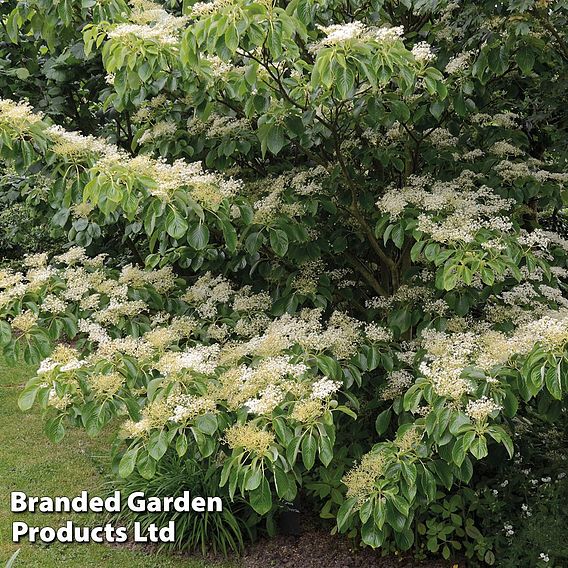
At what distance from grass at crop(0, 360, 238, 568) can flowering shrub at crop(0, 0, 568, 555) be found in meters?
0.78

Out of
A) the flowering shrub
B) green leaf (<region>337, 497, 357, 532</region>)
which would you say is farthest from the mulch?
green leaf (<region>337, 497, 357, 532</region>)

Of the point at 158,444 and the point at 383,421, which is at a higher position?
the point at 158,444

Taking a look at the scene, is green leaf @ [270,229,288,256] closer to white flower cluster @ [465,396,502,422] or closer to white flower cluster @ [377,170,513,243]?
white flower cluster @ [377,170,513,243]

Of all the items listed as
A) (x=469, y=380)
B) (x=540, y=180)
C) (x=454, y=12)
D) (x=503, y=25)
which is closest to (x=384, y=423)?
(x=469, y=380)

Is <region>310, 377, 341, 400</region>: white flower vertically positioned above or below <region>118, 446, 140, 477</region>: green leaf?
above

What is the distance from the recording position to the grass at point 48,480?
159 inches

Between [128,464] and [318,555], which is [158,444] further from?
[318,555]

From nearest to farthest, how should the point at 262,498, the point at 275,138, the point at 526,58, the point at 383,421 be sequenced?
1. the point at 262,498
2. the point at 275,138
3. the point at 526,58
4. the point at 383,421

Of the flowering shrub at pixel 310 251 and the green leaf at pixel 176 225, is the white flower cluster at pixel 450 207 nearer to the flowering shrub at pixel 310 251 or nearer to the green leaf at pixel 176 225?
the flowering shrub at pixel 310 251

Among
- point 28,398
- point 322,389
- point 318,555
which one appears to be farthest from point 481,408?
point 318,555

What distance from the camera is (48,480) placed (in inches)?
198

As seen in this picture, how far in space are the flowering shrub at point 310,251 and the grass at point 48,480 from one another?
0.78 m

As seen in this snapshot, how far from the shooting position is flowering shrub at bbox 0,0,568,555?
2.54 meters

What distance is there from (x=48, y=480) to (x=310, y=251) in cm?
287
